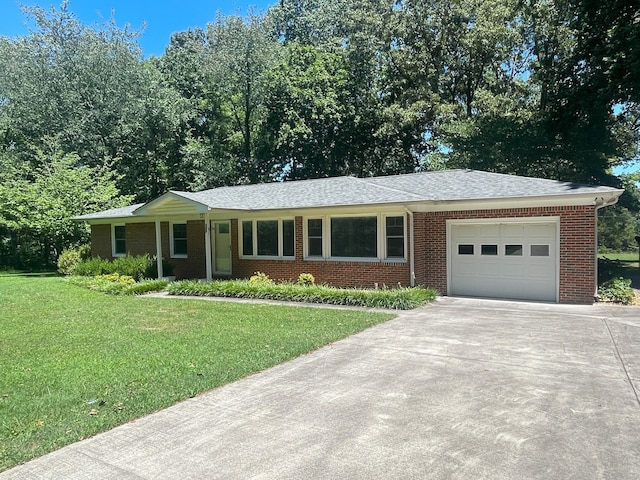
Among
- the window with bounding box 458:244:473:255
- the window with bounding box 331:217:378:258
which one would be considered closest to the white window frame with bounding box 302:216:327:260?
the window with bounding box 331:217:378:258

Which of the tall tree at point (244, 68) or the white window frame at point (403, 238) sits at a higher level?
the tall tree at point (244, 68)

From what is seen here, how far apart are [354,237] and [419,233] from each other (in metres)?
1.91

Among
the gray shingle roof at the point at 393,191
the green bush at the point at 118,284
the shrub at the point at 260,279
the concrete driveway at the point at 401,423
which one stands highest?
the gray shingle roof at the point at 393,191

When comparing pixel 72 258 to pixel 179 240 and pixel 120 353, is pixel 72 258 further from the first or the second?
pixel 120 353

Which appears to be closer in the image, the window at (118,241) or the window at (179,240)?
the window at (179,240)

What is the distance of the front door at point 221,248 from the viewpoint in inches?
645

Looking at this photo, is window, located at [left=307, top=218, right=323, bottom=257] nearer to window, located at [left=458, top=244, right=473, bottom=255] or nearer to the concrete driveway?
window, located at [left=458, top=244, right=473, bottom=255]

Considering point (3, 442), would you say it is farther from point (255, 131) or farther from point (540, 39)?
point (255, 131)

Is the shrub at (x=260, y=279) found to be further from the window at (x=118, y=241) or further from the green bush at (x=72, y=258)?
the green bush at (x=72, y=258)

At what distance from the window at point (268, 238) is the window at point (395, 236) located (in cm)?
329

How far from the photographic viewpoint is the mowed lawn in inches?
173

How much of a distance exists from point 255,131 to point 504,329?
87.3 feet

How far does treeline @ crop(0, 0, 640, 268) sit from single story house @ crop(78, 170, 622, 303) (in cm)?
857

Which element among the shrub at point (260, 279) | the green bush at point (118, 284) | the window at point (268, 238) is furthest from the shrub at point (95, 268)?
the shrub at point (260, 279)
